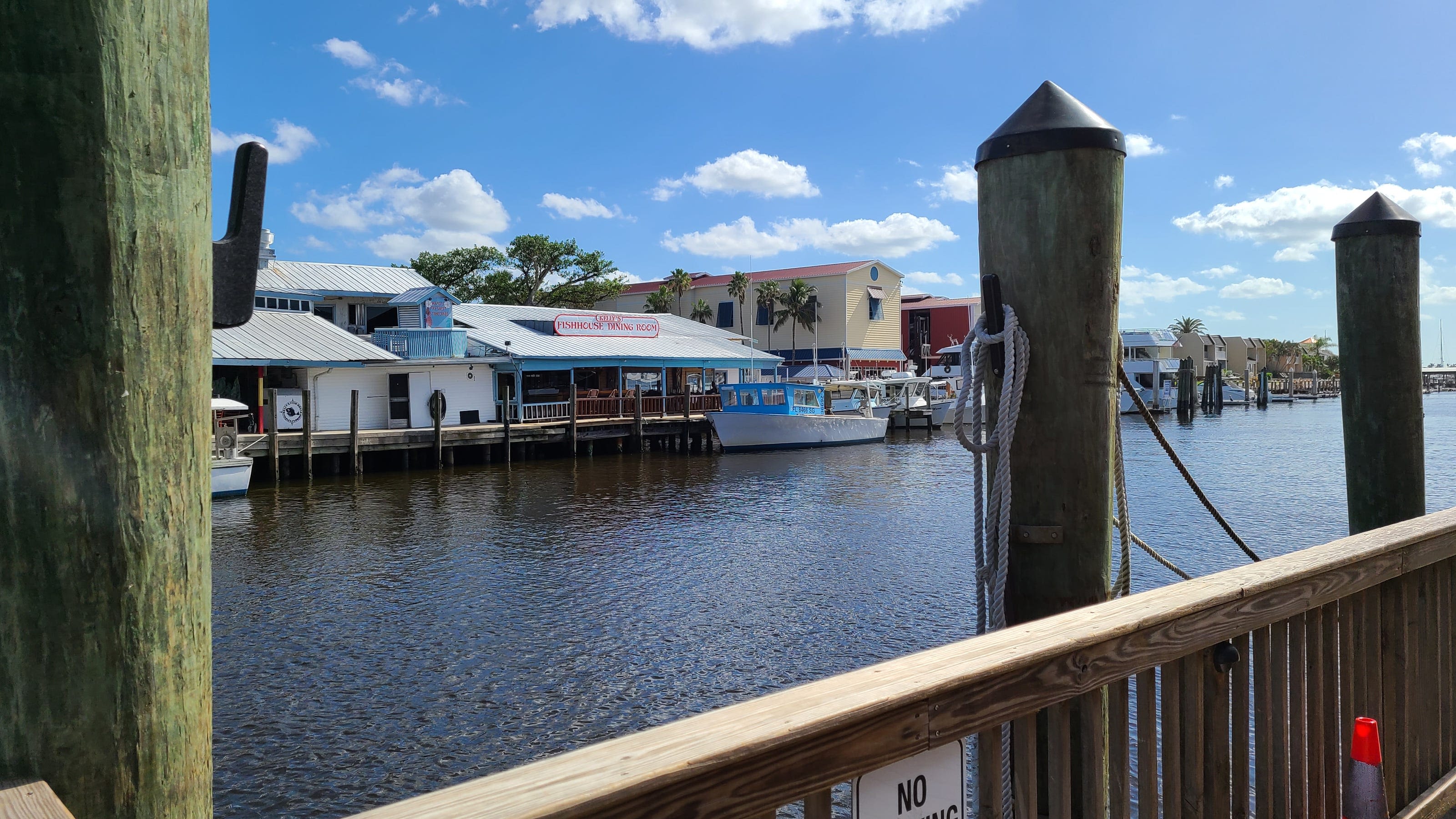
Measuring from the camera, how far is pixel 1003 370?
2988 mm

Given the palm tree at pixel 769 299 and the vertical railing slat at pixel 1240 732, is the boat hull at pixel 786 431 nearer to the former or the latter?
the palm tree at pixel 769 299

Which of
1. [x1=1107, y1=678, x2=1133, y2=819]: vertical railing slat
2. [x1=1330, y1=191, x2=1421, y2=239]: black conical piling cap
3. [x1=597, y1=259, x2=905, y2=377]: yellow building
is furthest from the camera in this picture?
[x1=597, y1=259, x2=905, y2=377]: yellow building

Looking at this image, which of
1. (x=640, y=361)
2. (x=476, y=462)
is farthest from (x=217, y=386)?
(x=640, y=361)

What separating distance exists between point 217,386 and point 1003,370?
30.3 metres

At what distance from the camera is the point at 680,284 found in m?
63.5

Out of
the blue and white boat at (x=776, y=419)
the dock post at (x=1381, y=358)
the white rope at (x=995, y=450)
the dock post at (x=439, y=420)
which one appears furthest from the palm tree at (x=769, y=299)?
the white rope at (x=995, y=450)

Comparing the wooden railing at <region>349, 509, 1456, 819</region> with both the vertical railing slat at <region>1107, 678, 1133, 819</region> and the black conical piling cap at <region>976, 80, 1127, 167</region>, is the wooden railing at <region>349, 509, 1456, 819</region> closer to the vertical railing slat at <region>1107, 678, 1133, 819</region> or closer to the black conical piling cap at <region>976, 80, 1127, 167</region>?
the vertical railing slat at <region>1107, 678, 1133, 819</region>

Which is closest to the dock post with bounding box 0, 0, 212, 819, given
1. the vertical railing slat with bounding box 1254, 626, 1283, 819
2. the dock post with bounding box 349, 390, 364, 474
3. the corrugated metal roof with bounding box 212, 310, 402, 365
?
the vertical railing slat with bounding box 1254, 626, 1283, 819

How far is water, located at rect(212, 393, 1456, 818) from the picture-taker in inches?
352

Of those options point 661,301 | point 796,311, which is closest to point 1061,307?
point 796,311

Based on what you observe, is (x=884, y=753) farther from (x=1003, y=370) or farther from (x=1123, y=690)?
(x=1003, y=370)

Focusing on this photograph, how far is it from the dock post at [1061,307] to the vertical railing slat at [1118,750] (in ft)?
1.97

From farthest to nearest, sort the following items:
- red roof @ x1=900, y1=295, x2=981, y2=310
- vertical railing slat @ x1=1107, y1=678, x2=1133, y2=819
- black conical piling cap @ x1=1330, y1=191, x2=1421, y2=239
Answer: red roof @ x1=900, y1=295, x2=981, y2=310 → black conical piling cap @ x1=1330, y1=191, x2=1421, y2=239 → vertical railing slat @ x1=1107, y1=678, x2=1133, y2=819

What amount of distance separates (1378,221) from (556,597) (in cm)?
1173
